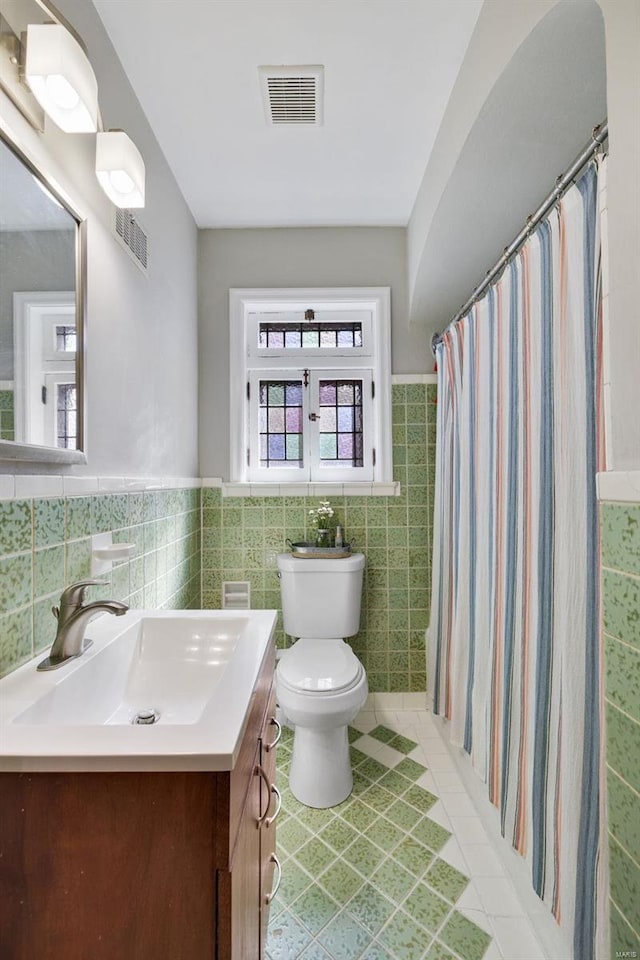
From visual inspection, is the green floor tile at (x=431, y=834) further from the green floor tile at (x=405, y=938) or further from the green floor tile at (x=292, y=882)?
the green floor tile at (x=292, y=882)

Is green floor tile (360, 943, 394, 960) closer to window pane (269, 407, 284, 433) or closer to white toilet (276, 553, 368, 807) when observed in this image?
white toilet (276, 553, 368, 807)

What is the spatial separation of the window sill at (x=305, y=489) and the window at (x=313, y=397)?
0.07 metres

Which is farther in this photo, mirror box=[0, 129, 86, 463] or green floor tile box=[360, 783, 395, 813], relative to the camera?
green floor tile box=[360, 783, 395, 813]

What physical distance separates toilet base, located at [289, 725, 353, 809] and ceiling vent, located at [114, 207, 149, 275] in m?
1.70

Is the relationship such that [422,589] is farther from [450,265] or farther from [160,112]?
[160,112]

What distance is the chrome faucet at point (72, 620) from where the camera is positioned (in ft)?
2.75

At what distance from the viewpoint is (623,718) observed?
65cm

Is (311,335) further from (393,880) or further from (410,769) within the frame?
(393,880)

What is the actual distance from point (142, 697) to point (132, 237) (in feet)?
4.32

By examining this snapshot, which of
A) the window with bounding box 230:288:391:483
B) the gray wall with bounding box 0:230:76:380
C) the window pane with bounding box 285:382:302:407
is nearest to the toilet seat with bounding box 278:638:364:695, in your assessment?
the window with bounding box 230:288:391:483


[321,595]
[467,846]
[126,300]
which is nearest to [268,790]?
[467,846]

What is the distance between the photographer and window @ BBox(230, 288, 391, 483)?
223 cm

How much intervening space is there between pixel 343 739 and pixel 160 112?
2.33 metres

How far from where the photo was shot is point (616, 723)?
0.67m
